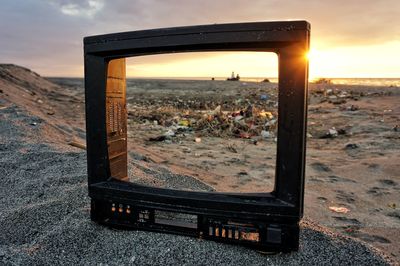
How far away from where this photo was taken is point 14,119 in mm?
3979

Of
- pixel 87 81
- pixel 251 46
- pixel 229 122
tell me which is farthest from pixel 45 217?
pixel 229 122

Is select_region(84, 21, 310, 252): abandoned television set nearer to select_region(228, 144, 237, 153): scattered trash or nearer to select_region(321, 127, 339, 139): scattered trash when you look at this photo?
select_region(228, 144, 237, 153): scattered trash

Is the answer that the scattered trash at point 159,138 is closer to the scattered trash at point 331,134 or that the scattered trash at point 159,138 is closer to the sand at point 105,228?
the sand at point 105,228

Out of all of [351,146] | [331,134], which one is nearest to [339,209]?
[351,146]

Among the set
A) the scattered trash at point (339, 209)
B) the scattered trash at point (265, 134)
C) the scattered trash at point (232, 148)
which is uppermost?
the scattered trash at point (265, 134)

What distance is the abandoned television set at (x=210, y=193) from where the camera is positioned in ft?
3.67

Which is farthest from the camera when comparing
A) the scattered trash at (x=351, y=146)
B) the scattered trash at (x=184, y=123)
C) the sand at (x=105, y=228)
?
the scattered trash at (x=184, y=123)

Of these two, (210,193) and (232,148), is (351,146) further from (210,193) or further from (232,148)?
(210,193)

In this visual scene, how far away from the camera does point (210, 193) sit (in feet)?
4.19

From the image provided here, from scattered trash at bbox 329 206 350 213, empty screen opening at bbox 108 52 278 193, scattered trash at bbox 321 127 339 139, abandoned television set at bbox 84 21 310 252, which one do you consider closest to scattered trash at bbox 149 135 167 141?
empty screen opening at bbox 108 52 278 193

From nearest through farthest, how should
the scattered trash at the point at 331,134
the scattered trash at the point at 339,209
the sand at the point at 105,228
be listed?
1. the sand at the point at 105,228
2. the scattered trash at the point at 339,209
3. the scattered trash at the point at 331,134

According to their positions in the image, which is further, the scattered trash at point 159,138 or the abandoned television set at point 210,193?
the scattered trash at point 159,138

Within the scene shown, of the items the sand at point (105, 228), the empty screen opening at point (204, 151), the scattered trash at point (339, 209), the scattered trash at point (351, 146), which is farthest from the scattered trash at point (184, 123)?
the scattered trash at point (339, 209)

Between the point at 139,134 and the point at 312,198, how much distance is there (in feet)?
11.4
